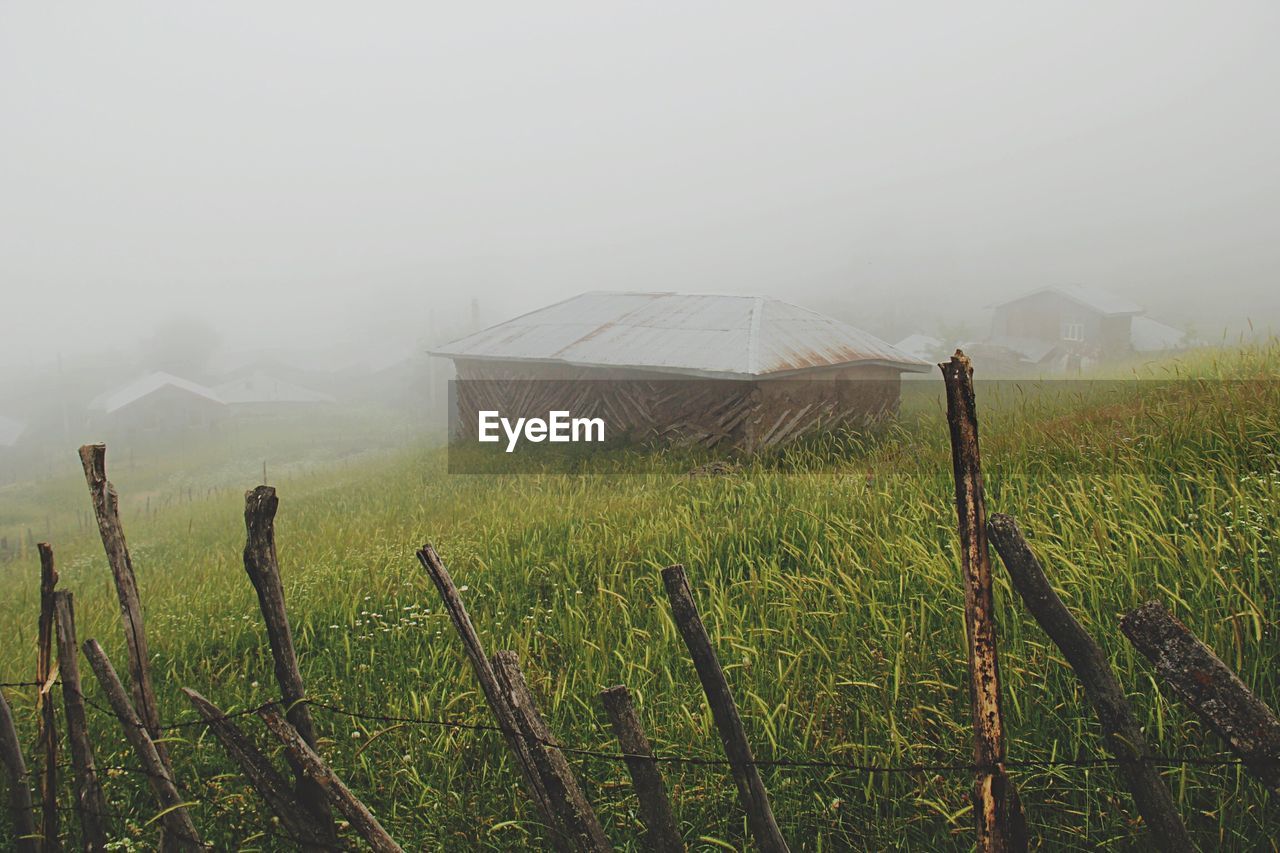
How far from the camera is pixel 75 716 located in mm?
3396

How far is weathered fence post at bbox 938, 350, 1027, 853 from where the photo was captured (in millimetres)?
2031

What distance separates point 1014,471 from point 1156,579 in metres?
2.41

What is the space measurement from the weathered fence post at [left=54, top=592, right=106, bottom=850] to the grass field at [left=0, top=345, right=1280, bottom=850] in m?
0.26

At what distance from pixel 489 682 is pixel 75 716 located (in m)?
2.08

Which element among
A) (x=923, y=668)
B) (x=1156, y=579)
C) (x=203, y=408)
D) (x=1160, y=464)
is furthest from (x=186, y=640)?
(x=203, y=408)

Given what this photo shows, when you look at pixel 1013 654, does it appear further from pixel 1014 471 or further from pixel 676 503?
pixel 676 503

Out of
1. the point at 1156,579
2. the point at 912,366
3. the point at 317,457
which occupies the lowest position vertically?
the point at 317,457

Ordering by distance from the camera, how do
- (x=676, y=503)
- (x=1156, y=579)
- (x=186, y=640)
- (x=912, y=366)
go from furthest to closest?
(x=912, y=366), (x=676, y=503), (x=186, y=640), (x=1156, y=579)

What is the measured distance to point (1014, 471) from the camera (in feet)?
20.5

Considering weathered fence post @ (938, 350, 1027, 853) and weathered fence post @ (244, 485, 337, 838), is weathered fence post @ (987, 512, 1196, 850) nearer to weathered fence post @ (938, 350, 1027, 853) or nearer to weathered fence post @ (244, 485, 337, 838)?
weathered fence post @ (938, 350, 1027, 853)

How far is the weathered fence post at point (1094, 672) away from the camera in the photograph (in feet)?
7.06

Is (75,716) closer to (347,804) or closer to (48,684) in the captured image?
(48,684)
